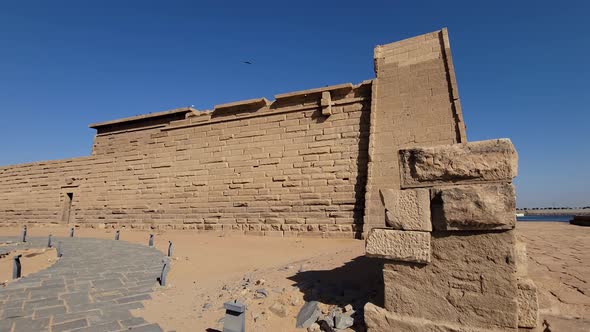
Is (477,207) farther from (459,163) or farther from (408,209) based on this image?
(408,209)

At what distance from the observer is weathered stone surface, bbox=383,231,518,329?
8.48 feet

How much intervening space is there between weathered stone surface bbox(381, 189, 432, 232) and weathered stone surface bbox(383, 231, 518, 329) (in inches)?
6.9

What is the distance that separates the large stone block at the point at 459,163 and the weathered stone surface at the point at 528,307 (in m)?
0.99

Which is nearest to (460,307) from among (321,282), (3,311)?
(321,282)

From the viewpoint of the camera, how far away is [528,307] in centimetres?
270

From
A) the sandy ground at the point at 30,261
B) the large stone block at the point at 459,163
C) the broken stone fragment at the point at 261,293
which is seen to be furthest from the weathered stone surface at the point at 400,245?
the sandy ground at the point at 30,261

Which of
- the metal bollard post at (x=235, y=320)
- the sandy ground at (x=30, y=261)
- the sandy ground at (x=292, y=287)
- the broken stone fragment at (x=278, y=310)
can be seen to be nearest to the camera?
the metal bollard post at (x=235, y=320)

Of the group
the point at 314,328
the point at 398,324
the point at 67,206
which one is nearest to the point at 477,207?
the point at 398,324

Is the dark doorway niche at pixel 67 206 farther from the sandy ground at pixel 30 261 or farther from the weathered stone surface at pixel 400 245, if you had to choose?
the weathered stone surface at pixel 400 245

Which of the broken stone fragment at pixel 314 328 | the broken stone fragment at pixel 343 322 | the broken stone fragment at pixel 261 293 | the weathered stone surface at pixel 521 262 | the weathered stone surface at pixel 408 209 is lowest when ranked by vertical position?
the broken stone fragment at pixel 314 328

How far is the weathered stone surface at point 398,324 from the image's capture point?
2676 millimetres

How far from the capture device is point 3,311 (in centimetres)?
401

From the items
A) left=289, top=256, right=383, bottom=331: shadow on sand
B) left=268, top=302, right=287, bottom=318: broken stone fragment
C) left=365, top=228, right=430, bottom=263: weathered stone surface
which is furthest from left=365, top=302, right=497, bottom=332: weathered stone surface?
left=268, top=302, right=287, bottom=318: broken stone fragment

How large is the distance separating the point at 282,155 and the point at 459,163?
8530mm
